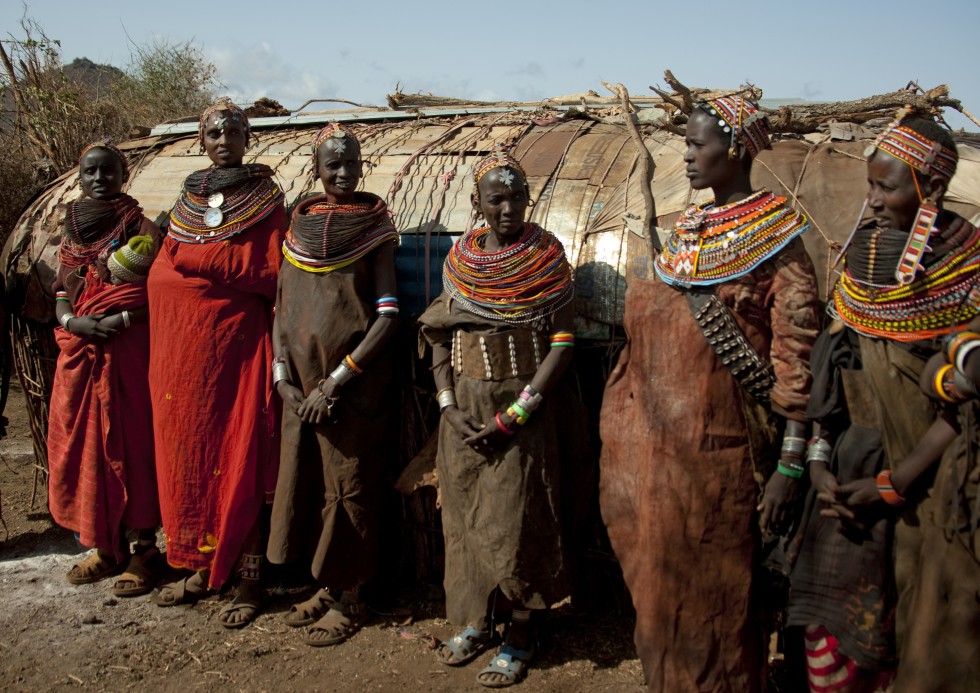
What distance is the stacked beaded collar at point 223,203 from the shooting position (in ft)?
14.7

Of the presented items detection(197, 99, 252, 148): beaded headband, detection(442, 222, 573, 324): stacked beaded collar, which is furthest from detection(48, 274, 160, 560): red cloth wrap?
detection(442, 222, 573, 324): stacked beaded collar

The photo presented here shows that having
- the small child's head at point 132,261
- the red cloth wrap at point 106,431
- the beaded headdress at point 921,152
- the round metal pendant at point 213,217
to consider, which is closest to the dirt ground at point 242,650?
the red cloth wrap at point 106,431

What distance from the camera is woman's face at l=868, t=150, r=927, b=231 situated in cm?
259

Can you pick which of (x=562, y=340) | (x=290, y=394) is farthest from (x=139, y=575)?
(x=562, y=340)

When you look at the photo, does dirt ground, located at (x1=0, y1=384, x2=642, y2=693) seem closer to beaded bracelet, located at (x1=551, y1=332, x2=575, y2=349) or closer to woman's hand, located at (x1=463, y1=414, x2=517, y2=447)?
woman's hand, located at (x1=463, y1=414, x2=517, y2=447)

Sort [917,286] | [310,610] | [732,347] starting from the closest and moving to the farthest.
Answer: [917,286], [732,347], [310,610]

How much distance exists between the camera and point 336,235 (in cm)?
407

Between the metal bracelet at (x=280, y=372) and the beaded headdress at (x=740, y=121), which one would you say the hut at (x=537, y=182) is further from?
the beaded headdress at (x=740, y=121)

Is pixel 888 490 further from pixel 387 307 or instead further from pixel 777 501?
pixel 387 307

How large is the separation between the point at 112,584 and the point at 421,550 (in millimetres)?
1738

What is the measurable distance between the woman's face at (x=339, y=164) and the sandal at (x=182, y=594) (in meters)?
2.19

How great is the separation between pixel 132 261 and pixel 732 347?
3.19m

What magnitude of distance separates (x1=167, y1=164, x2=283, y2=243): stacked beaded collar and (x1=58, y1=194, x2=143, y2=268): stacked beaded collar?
46 cm

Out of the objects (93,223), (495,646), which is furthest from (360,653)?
(93,223)
